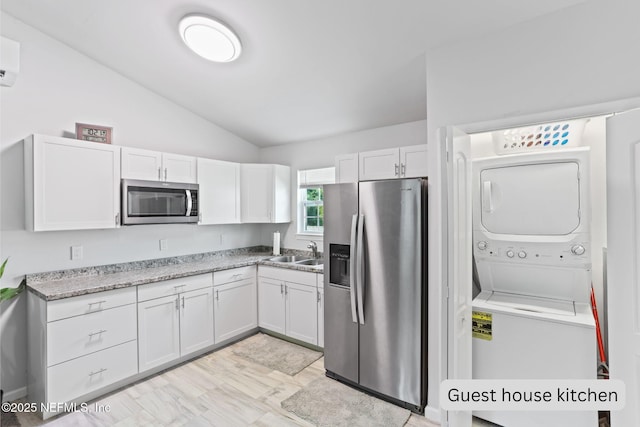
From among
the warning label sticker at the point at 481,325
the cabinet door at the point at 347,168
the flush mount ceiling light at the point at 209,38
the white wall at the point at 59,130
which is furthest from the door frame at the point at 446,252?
the white wall at the point at 59,130

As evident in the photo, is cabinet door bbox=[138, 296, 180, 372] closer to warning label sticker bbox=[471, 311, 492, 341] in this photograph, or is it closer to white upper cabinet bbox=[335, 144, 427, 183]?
white upper cabinet bbox=[335, 144, 427, 183]

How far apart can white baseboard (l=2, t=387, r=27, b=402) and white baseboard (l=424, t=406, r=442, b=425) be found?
10.5 feet

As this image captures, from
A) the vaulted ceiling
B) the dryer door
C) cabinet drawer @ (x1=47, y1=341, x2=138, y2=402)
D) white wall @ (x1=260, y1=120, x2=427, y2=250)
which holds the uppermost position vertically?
the vaulted ceiling

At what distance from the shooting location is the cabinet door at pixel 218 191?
346 centimetres

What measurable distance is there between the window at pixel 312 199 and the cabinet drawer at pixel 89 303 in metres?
2.11

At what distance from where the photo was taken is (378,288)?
2443 millimetres

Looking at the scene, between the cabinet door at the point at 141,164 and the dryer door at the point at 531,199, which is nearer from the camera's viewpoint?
the dryer door at the point at 531,199

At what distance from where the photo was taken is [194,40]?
2.40 m

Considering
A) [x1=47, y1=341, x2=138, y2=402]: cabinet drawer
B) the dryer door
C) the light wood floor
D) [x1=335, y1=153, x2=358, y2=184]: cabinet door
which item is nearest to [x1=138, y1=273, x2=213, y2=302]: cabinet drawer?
[x1=47, y1=341, x2=138, y2=402]: cabinet drawer

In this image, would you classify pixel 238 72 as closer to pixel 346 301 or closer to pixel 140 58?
pixel 140 58

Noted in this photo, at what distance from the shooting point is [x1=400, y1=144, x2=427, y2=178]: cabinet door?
8.92ft

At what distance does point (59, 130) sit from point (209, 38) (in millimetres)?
1586

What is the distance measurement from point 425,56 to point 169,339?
320 cm

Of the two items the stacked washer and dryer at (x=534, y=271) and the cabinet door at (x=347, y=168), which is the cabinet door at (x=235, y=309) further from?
the stacked washer and dryer at (x=534, y=271)
